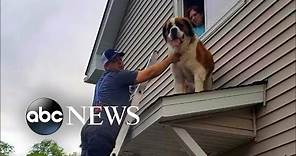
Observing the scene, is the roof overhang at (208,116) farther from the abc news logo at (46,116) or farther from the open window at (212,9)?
the open window at (212,9)

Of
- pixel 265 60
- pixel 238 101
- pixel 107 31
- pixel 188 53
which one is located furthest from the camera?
pixel 107 31

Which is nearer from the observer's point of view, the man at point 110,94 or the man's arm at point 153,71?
the man at point 110,94

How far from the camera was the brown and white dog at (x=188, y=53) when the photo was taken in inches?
235

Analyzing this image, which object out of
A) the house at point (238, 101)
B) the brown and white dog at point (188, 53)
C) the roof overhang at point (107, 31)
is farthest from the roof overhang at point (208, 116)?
the roof overhang at point (107, 31)

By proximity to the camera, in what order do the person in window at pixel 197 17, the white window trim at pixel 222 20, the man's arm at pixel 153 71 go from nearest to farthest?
the man's arm at pixel 153 71 < the white window trim at pixel 222 20 < the person in window at pixel 197 17

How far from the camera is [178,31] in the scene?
5.97 m

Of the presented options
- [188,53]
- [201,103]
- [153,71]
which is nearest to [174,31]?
[188,53]

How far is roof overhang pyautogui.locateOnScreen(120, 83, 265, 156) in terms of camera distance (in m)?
5.38

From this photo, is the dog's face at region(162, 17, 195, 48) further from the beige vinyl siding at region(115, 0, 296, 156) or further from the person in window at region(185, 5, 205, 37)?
the person in window at region(185, 5, 205, 37)

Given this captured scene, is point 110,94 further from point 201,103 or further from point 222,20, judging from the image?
point 222,20

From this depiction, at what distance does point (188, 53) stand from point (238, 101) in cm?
77

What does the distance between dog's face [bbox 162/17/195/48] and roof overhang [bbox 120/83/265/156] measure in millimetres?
740

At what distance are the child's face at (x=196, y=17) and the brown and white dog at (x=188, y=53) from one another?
1375 millimetres

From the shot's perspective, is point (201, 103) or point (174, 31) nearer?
point (201, 103)
